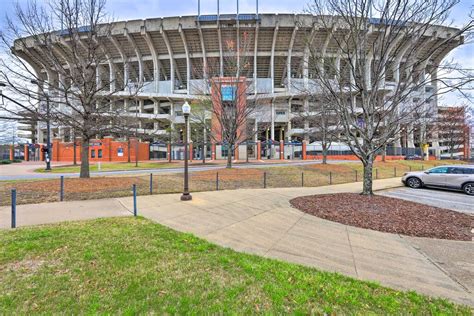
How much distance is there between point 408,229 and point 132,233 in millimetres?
6997

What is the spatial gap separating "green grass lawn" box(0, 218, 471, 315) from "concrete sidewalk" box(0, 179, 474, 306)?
1.69ft

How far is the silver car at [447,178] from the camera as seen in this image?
12.4 m

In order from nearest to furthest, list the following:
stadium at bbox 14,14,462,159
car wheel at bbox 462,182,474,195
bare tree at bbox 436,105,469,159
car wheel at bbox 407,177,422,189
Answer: car wheel at bbox 462,182,474,195 → car wheel at bbox 407,177,422,189 → bare tree at bbox 436,105,469,159 → stadium at bbox 14,14,462,159

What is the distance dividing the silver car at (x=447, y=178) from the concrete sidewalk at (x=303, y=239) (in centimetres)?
1073

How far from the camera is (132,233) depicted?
522 cm

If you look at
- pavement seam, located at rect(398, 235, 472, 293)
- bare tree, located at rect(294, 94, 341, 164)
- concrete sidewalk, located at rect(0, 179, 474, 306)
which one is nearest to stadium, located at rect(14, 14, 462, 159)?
bare tree, located at rect(294, 94, 341, 164)

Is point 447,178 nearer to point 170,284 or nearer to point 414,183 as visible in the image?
point 414,183

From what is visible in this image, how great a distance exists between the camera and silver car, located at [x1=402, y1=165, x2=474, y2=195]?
12359 mm

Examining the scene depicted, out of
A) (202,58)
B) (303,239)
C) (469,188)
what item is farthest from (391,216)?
(202,58)

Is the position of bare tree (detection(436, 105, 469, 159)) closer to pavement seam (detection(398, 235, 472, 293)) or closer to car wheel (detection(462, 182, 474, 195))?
car wheel (detection(462, 182, 474, 195))

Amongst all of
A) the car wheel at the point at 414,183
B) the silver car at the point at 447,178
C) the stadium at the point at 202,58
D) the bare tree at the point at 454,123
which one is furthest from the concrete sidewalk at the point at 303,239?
the bare tree at the point at 454,123

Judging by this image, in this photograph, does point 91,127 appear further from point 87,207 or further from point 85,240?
point 85,240

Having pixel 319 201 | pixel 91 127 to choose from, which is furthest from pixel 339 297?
pixel 91 127

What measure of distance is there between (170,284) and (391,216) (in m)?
6.77
